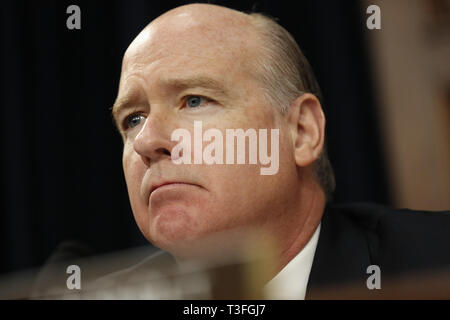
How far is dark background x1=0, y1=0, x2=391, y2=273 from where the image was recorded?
1114mm

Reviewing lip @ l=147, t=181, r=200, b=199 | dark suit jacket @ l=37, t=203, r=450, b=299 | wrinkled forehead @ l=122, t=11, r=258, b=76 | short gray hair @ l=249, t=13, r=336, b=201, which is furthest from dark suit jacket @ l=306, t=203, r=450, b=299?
wrinkled forehead @ l=122, t=11, r=258, b=76

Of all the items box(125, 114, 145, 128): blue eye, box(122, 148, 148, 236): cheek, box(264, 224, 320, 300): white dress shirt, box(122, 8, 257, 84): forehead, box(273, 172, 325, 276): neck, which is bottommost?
box(264, 224, 320, 300): white dress shirt

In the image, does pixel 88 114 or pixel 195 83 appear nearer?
pixel 195 83

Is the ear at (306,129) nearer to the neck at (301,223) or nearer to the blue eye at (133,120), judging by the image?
the neck at (301,223)

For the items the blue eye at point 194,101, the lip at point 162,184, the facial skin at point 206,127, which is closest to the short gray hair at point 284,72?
the facial skin at point 206,127

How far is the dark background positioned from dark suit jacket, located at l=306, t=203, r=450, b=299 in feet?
0.22

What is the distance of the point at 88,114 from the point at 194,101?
28 centimetres

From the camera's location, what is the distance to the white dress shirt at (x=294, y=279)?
41.2 inches

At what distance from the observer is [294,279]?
106 cm

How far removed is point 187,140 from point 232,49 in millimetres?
190

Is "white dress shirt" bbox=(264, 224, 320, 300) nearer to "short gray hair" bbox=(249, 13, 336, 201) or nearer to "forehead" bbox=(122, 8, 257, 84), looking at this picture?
"short gray hair" bbox=(249, 13, 336, 201)

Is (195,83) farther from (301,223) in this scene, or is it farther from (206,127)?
(301,223)

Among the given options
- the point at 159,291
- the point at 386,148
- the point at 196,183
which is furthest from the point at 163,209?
the point at 386,148

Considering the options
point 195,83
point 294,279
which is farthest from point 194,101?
point 294,279
